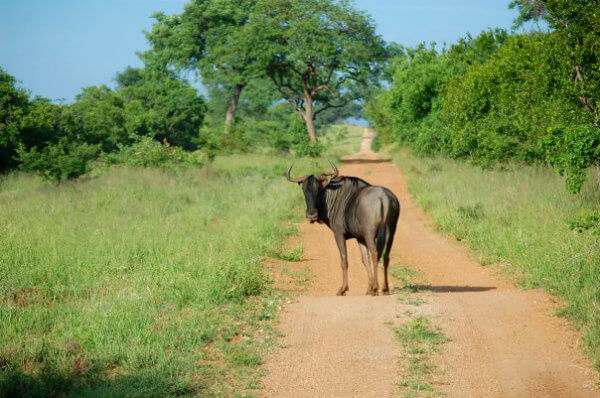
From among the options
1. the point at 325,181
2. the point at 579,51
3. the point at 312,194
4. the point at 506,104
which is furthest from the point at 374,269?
the point at 506,104

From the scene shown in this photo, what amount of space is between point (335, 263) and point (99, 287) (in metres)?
5.15

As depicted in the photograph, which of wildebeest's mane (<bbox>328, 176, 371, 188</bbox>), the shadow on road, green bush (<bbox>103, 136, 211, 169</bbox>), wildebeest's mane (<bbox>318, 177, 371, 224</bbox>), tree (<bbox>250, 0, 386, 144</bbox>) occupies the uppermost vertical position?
tree (<bbox>250, 0, 386, 144</bbox>)

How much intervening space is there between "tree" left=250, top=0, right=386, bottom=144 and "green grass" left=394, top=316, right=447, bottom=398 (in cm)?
3664

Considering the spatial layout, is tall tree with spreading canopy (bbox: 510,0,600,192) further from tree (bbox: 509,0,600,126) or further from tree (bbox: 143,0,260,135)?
tree (bbox: 143,0,260,135)

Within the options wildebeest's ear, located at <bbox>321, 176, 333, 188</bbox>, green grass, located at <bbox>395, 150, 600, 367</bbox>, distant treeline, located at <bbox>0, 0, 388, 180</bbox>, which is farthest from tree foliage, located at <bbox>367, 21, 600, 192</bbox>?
distant treeline, located at <bbox>0, 0, 388, 180</bbox>

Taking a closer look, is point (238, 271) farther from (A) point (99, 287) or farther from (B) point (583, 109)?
(B) point (583, 109)

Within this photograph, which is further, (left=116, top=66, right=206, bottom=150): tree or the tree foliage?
(left=116, top=66, right=206, bottom=150): tree

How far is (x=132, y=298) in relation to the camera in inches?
364

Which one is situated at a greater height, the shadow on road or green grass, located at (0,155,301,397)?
green grass, located at (0,155,301,397)

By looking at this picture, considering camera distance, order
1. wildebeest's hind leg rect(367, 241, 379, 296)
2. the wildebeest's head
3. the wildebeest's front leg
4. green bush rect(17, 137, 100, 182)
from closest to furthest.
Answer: wildebeest's hind leg rect(367, 241, 379, 296), the wildebeest's front leg, the wildebeest's head, green bush rect(17, 137, 100, 182)

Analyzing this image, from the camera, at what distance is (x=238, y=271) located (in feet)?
34.0

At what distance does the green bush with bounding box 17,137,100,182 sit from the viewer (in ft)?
73.9

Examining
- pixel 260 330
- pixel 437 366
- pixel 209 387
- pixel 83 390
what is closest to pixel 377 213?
pixel 260 330

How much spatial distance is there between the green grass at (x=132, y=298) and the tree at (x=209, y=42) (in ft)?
95.2
